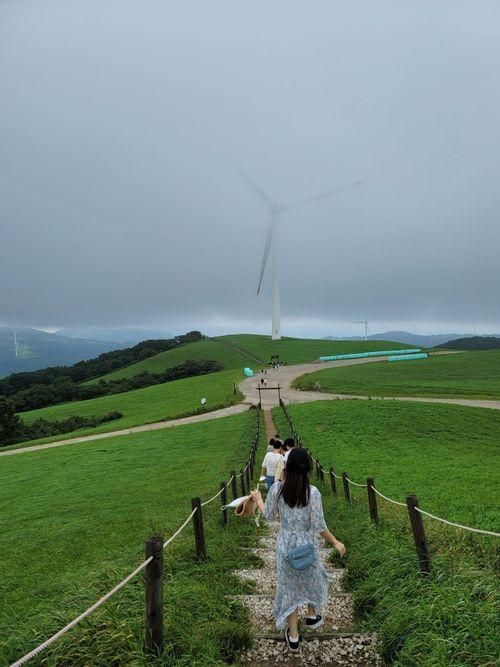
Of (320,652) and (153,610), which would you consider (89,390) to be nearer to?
(153,610)

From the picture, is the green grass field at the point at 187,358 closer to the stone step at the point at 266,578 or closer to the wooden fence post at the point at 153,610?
the stone step at the point at 266,578

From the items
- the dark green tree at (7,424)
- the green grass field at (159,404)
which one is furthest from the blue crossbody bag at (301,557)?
the dark green tree at (7,424)

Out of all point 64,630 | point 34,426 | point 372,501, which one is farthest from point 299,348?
point 64,630

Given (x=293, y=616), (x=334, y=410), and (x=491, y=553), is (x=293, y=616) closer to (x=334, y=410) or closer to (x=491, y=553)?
(x=491, y=553)

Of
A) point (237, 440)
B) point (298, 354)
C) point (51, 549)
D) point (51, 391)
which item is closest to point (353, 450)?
point (237, 440)

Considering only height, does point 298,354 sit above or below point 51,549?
above

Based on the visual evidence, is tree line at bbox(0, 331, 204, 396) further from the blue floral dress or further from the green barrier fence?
the blue floral dress
